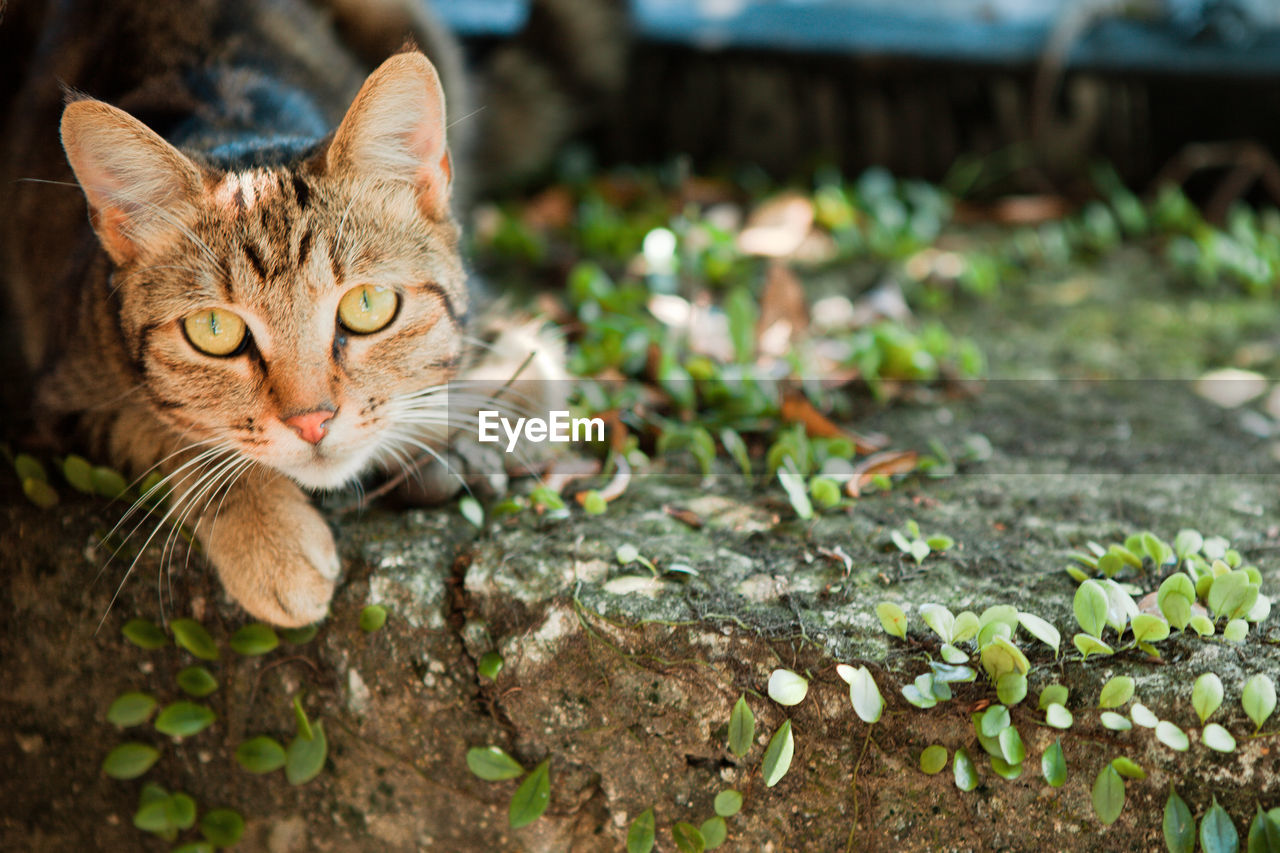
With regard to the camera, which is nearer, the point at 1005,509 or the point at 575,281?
the point at 1005,509

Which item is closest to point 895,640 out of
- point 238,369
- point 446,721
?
point 446,721

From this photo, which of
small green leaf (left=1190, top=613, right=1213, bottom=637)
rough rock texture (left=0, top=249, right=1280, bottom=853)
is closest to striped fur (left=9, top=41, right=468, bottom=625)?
rough rock texture (left=0, top=249, right=1280, bottom=853)

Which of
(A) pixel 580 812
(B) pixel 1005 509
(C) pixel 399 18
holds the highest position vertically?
(C) pixel 399 18

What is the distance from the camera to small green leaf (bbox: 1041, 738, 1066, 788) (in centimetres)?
125

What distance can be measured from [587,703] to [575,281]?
4.49ft

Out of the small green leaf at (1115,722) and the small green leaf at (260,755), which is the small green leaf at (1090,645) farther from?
the small green leaf at (260,755)

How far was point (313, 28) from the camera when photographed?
8.18 ft

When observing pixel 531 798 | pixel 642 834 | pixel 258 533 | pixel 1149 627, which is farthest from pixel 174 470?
pixel 1149 627

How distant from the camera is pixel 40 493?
1.67 meters

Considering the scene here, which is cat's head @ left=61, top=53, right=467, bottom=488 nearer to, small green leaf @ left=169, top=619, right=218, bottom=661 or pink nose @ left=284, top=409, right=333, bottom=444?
pink nose @ left=284, top=409, right=333, bottom=444

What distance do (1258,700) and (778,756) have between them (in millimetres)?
591

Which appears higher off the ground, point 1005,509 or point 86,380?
point 86,380

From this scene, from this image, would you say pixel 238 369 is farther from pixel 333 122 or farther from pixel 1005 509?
pixel 1005 509

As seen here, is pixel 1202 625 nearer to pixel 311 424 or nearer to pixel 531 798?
pixel 531 798
